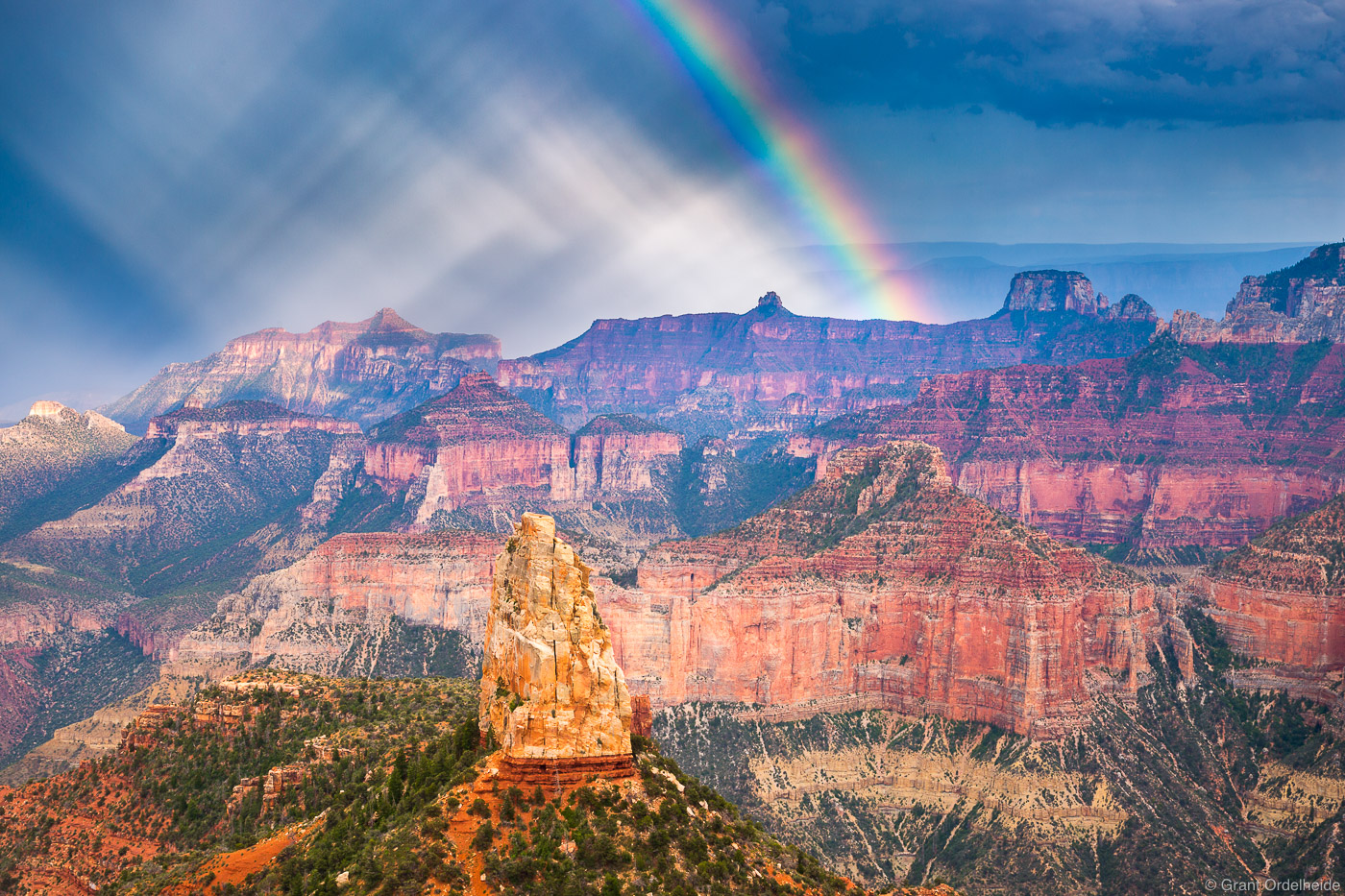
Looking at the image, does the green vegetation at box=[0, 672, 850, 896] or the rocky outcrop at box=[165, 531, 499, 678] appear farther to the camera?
the rocky outcrop at box=[165, 531, 499, 678]

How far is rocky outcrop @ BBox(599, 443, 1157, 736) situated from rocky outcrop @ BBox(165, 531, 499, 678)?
30895 mm

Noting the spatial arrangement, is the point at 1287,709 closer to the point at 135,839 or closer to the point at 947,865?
the point at 947,865

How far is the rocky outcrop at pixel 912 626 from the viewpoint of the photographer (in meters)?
108

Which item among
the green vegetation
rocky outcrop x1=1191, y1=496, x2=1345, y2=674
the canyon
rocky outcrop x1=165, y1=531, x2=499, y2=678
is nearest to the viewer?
the green vegetation

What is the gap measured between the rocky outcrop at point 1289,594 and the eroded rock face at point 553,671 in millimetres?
103508

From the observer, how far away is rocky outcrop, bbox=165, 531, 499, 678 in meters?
136

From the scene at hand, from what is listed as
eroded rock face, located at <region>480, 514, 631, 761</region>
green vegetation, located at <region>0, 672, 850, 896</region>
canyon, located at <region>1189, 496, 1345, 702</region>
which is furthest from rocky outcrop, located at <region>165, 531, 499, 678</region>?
eroded rock face, located at <region>480, 514, 631, 761</region>

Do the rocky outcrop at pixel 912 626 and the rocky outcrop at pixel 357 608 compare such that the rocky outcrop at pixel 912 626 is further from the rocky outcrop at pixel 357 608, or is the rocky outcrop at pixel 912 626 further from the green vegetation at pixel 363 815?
the green vegetation at pixel 363 815

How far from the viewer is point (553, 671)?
36.3 metres

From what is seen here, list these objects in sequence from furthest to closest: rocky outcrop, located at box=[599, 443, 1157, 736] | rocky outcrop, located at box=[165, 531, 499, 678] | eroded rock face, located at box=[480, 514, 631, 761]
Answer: rocky outcrop, located at box=[165, 531, 499, 678] < rocky outcrop, located at box=[599, 443, 1157, 736] < eroded rock face, located at box=[480, 514, 631, 761]

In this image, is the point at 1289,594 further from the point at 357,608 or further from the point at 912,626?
the point at 357,608

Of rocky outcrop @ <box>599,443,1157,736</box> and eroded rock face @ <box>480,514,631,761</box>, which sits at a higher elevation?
eroded rock face @ <box>480,514,631,761</box>

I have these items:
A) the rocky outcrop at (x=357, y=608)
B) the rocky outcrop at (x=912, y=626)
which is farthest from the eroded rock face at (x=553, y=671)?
the rocky outcrop at (x=357, y=608)

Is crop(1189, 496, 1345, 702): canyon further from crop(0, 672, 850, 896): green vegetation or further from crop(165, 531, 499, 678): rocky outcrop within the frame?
crop(165, 531, 499, 678): rocky outcrop
